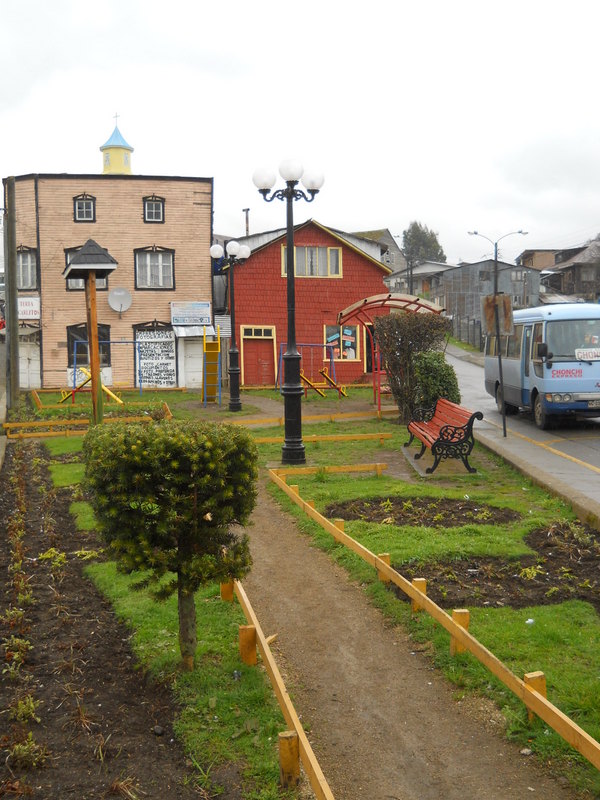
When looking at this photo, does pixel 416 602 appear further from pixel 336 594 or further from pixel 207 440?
pixel 207 440

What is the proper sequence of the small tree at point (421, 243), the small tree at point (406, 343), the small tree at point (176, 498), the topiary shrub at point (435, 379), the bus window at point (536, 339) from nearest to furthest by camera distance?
the small tree at point (176, 498), the topiary shrub at point (435, 379), the small tree at point (406, 343), the bus window at point (536, 339), the small tree at point (421, 243)

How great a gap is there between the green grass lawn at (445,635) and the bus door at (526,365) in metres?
8.78

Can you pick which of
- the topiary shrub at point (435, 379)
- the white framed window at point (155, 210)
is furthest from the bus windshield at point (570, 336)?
the white framed window at point (155, 210)

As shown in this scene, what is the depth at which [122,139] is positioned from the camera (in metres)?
54.1

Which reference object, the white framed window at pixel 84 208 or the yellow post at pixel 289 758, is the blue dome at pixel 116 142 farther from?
the yellow post at pixel 289 758

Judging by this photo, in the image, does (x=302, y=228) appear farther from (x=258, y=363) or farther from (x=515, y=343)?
(x=515, y=343)

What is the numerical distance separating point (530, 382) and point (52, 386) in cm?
1940

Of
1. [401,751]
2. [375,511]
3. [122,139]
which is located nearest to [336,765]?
[401,751]

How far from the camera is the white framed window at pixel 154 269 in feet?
107

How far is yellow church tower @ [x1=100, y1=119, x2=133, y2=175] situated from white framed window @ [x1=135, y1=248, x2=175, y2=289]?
23.3 metres

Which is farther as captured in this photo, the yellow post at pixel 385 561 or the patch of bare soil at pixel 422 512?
the patch of bare soil at pixel 422 512

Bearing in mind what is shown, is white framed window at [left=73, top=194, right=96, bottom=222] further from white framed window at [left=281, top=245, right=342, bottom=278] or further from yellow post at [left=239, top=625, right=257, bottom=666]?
yellow post at [left=239, top=625, right=257, bottom=666]

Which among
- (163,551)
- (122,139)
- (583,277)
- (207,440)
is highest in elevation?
(122,139)

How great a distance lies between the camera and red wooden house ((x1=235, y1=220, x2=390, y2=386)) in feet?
109
